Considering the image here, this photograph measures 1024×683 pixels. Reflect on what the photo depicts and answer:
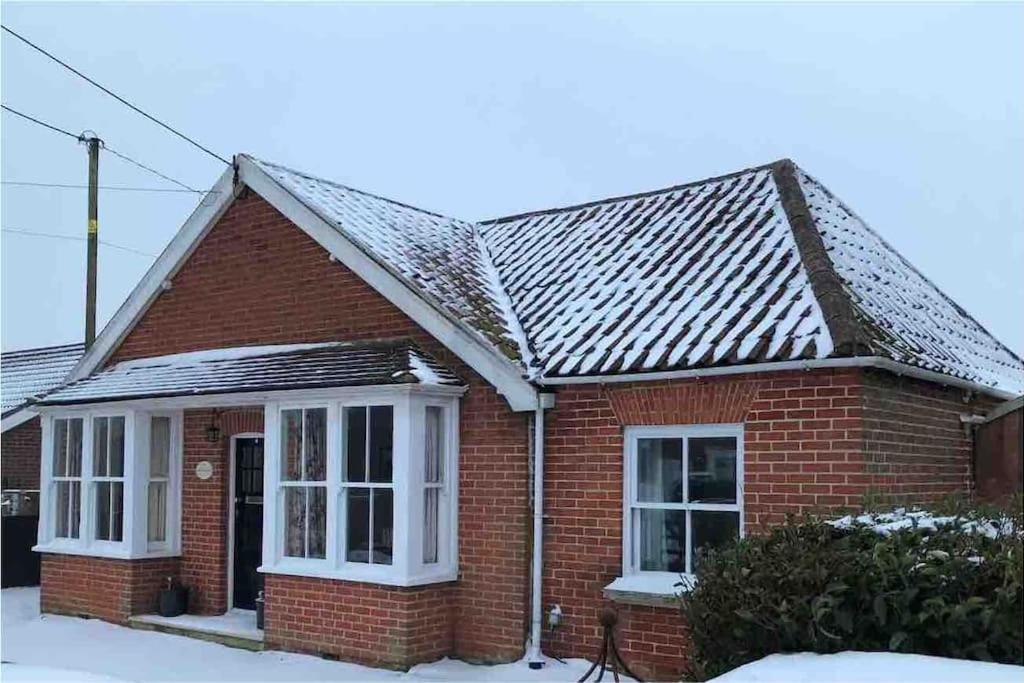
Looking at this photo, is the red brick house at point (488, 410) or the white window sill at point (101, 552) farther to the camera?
the white window sill at point (101, 552)

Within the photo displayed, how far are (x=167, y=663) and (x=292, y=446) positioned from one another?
2.44 meters

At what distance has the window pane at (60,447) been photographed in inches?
552

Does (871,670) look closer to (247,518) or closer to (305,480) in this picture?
(305,480)

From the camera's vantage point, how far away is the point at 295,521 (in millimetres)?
11406

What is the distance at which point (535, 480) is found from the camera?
10.3 m

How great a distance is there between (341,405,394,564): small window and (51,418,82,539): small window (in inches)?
188

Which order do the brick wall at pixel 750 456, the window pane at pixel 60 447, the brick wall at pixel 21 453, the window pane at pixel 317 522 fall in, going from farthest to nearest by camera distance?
the brick wall at pixel 21 453
the window pane at pixel 60 447
the window pane at pixel 317 522
the brick wall at pixel 750 456

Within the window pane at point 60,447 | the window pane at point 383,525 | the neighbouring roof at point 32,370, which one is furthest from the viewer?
the neighbouring roof at point 32,370

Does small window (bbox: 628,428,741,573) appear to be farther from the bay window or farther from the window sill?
the window sill

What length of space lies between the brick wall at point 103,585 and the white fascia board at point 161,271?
254 cm

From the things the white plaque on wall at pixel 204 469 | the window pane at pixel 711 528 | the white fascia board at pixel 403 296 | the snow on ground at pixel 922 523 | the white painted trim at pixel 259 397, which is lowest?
the window pane at pixel 711 528

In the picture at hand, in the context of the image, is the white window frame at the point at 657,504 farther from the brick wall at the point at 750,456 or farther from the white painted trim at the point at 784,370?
the white painted trim at the point at 784,370

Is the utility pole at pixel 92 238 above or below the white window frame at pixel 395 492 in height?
above

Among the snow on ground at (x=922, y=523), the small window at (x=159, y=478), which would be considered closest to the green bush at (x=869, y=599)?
the snow on ground at (x=922, y=523)
